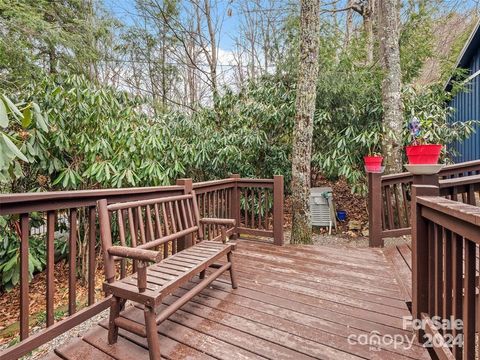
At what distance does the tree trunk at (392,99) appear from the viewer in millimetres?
4359

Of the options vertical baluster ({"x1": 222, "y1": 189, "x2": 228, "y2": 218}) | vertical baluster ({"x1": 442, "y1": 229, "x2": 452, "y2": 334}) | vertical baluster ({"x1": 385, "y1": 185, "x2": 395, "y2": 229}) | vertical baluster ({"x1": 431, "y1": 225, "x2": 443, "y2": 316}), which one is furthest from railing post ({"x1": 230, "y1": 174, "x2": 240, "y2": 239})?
vertical baluster ({"x1": 442, "y1": 229, "x2": 452, "y2": 334})

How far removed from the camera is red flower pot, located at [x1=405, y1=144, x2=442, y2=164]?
217 cm

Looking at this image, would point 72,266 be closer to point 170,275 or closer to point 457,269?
point 170,275

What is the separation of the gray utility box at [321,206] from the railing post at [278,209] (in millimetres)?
1742

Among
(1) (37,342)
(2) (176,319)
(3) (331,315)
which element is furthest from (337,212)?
(1) (37,342)

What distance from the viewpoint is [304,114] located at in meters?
3.79

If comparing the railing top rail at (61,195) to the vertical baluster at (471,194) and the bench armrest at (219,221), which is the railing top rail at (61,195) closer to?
the bench armrest at (219,221)

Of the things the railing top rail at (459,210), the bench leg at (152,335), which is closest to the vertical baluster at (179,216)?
the bench leg at (152,335)

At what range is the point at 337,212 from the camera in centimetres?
598

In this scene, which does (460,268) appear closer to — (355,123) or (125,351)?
(125,351)

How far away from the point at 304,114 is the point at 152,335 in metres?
3.14

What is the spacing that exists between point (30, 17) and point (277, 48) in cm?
510

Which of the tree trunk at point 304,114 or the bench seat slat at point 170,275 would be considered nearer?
the bench seat slat at point 170,275

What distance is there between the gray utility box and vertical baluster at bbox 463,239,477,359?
424 cm
